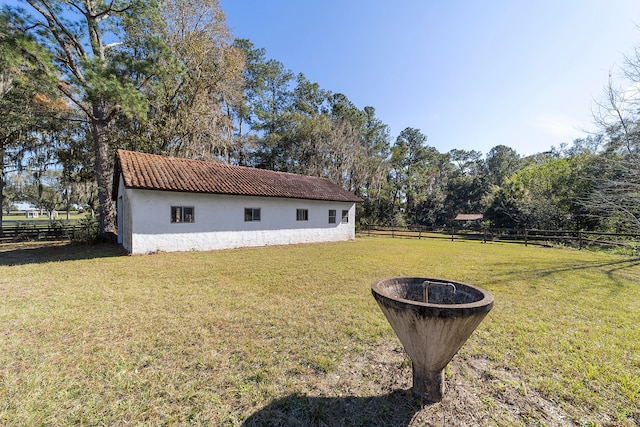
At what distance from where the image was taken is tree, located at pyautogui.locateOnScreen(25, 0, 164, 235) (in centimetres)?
1109

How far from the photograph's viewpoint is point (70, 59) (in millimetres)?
12266

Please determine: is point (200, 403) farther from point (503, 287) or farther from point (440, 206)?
point (440, 206)

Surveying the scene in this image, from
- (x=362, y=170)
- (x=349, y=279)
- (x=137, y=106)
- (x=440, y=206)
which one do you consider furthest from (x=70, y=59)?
(x=440, y=206)

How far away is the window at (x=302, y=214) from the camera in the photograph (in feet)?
50.3

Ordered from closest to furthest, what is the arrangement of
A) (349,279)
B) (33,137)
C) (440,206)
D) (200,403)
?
(200,403) < (349,279) < (33,137) < (440,206)

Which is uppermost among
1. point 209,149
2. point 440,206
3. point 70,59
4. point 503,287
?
point 70,59

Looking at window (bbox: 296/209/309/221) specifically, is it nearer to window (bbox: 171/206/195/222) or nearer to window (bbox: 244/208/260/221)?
window (bbox: 244/208/260/221)

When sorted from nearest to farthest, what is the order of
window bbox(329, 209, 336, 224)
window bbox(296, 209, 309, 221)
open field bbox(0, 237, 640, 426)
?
open field bbox(0, 237, 640, 426)
window bbox(296, 209, 309, 221)
window bbox(329, 209, 336, 224)

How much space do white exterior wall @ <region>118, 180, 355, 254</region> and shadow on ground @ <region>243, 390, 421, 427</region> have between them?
1032cm

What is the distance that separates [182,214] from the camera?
37.1 ft

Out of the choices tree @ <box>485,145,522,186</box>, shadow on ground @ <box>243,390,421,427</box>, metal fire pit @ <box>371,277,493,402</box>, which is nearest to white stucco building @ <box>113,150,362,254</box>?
shadow on ground @ <box>243,390,421,427</box>

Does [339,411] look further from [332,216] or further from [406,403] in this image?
[332,216]

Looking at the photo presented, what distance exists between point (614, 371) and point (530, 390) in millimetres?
1321

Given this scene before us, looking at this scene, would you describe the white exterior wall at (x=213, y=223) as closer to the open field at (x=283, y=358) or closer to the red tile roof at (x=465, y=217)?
the open field at (x=283, y=358)
